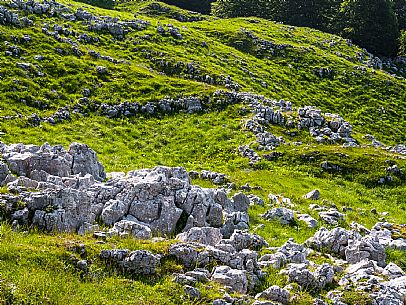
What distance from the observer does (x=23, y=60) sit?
4722cm

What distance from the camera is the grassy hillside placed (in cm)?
1374

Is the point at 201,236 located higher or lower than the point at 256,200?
higher

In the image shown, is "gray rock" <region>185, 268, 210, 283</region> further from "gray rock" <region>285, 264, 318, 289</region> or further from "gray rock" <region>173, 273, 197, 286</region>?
"gray rock" <region>285, 264, 318, 289</region>

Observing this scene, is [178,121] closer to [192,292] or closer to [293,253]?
[293,253]

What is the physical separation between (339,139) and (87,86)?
86.3 ft

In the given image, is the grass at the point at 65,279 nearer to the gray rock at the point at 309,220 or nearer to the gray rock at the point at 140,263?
the gray rock at the point at 140,263

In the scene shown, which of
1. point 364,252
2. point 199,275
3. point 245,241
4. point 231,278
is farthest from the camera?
point 364,252

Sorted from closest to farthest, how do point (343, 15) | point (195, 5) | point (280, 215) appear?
point (280, 215)
point (343, 15)
point (195, 5)

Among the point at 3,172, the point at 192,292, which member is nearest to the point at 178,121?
the point at 3,172

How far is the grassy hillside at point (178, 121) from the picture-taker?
1374 cm

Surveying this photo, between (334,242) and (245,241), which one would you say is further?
(334,242)

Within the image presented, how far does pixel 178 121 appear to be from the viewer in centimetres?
4600

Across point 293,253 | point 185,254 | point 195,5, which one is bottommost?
point 293,253

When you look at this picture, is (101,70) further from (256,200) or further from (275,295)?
(275,295)
